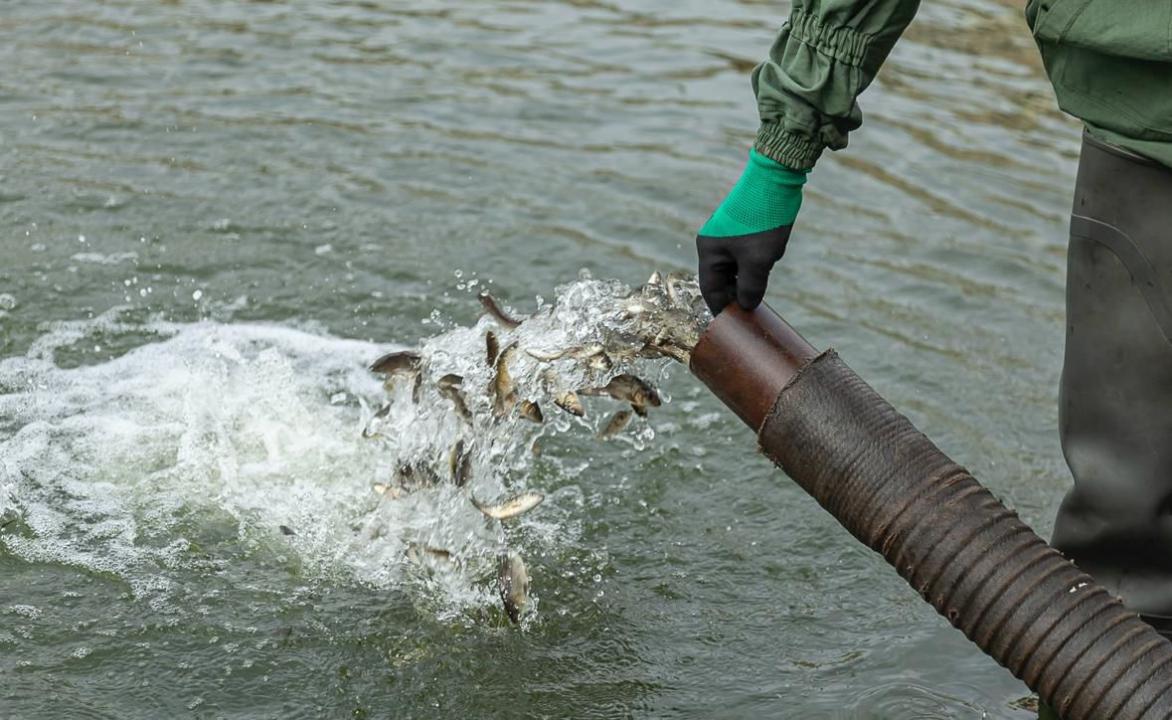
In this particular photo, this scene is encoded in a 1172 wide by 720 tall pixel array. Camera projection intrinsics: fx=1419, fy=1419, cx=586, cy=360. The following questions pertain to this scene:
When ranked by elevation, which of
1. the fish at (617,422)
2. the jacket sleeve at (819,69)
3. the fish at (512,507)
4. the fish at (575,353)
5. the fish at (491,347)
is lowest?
the fish at (512,507)

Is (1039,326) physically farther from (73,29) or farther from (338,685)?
(73,29)

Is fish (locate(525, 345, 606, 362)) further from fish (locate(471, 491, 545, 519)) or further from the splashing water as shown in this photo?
fish (locate(471, 491, 545, 519))

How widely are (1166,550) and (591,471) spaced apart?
234 centimetres

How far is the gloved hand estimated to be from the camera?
11.7 ft

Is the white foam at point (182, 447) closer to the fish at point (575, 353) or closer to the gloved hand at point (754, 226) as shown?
the fish at point (575, 353)

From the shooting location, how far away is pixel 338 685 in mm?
4109

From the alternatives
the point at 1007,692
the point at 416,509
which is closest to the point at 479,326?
the point at 416,509

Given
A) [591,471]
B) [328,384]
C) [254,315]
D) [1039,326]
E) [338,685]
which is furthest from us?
[1039,326]

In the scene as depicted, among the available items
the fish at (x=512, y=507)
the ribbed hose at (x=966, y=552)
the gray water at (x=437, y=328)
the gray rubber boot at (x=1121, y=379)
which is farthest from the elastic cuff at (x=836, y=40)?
the gray water at (x=437, y=328)

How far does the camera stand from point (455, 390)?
4434mm

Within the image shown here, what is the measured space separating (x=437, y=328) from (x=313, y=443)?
1.09 metres

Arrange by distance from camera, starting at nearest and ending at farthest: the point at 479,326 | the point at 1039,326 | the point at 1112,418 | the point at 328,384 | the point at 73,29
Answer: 1. the point at 1112,418
2. the point at 479,326
3. the point at 328,384
4. the point at 1039,326
5. the point at 73,29

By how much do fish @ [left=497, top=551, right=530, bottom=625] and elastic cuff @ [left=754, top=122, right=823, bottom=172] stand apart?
1.51 m

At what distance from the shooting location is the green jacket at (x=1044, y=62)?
3156 millimetres
